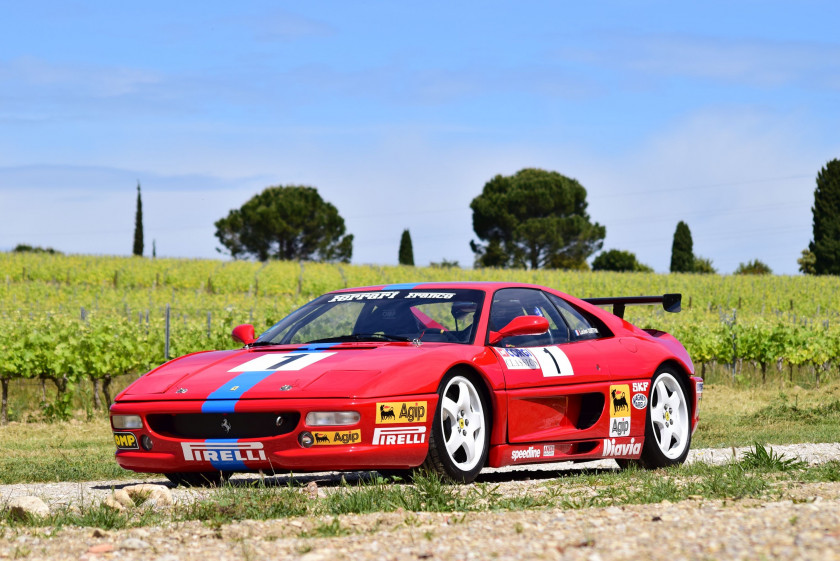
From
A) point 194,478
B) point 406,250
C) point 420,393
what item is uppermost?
point 406,250

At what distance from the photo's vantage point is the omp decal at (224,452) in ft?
22.6

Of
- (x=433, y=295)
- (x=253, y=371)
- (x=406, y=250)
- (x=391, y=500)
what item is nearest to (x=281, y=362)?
(x=253, y=371)

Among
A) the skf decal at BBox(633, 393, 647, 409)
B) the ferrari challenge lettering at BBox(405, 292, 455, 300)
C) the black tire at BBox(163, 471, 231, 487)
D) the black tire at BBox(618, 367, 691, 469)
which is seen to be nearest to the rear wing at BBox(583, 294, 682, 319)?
the black tire at BBox(618, 367, 691, 469)

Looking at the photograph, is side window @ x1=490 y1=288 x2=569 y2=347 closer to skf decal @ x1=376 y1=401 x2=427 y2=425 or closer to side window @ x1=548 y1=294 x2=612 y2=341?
side window @ x1=548 y1=294 x2=612 y2=341

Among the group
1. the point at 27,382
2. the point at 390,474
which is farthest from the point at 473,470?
the point at 27,382

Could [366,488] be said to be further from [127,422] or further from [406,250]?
[406,250]

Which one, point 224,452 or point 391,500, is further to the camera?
point 224,452

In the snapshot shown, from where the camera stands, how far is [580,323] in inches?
346

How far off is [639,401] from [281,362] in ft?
9.45

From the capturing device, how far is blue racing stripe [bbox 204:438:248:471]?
6.95 m

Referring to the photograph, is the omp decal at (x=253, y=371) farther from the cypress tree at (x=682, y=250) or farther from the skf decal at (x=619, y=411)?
the cypress tree at (x=682, y=250)

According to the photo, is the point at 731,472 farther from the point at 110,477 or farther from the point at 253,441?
the point at 110,477

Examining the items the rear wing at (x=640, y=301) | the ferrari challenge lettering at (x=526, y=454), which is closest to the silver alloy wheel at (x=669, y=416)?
the rear wing at (x=640, y=301)

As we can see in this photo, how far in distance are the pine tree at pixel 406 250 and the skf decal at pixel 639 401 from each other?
82.0 meters
